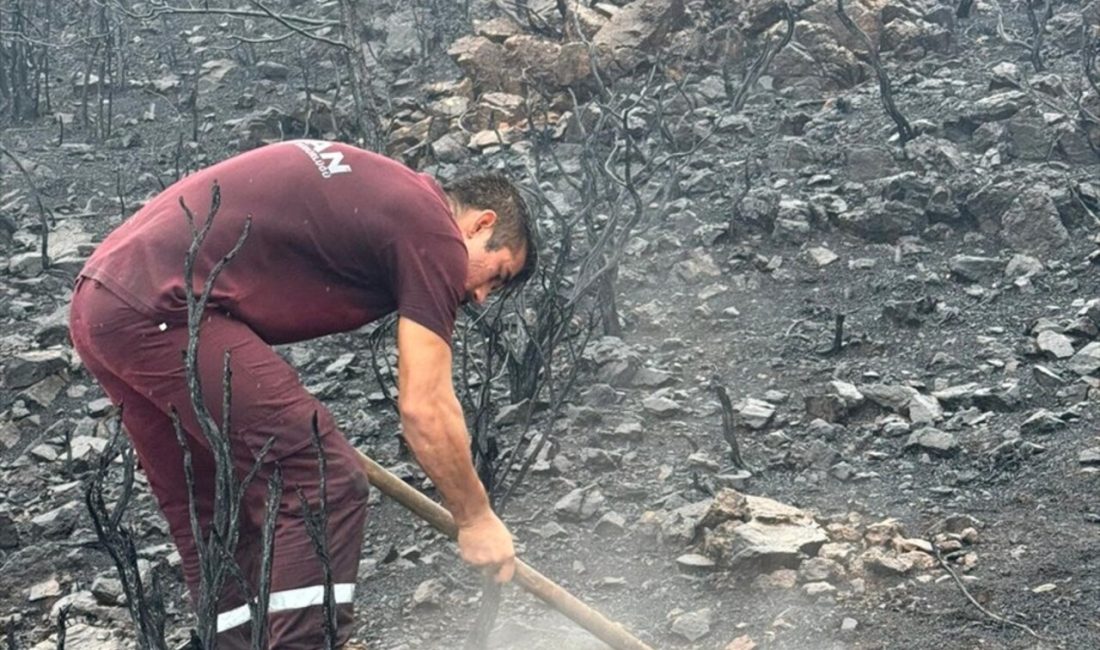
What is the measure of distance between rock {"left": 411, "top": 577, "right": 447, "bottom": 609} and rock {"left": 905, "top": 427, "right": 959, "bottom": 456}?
167cm

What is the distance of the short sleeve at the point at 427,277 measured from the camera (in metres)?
3.20

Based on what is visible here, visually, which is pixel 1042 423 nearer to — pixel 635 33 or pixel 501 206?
pixel 501 206

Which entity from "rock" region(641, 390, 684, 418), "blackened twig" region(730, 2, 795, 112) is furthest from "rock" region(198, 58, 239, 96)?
"rock" region(641, 390, 684, 418)

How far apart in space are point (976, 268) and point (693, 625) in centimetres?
270

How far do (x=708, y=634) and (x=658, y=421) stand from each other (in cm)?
140

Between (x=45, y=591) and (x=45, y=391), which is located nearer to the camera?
(x=45, y=591)

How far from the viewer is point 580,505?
470cm

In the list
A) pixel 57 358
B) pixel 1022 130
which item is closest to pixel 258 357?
pixel 57 358

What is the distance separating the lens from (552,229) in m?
6.96

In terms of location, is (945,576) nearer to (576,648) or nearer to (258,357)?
(576,648)

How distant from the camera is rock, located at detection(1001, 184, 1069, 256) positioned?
19.8 ft

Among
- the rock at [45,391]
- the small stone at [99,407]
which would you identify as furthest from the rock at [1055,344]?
the rock at [45,391]

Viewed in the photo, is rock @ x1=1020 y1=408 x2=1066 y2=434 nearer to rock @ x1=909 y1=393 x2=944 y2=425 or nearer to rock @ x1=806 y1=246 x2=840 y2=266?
rock @ x1=909 y1=393 x2=944 y2=425

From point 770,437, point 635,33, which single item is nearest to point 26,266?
point 635,33
